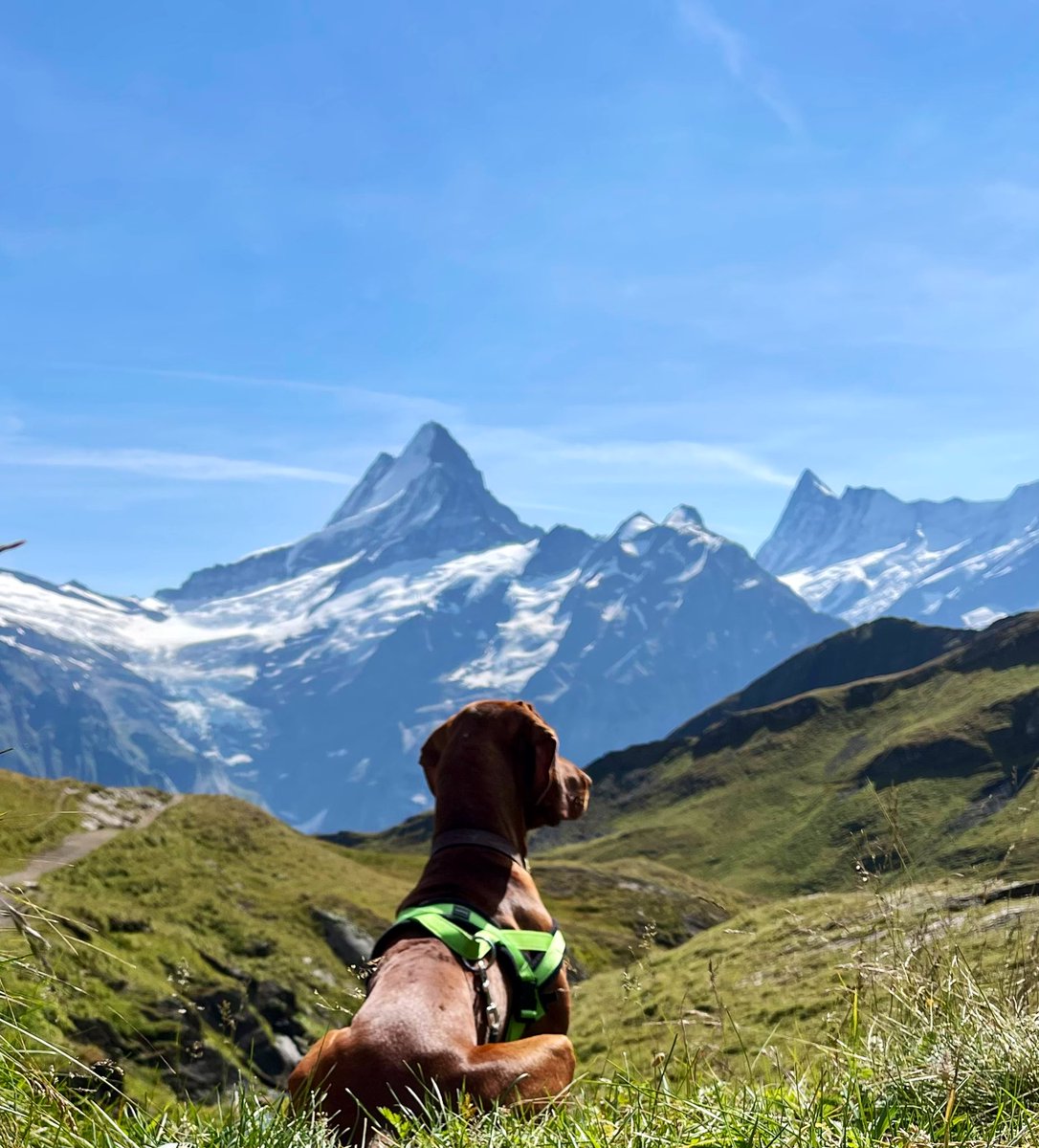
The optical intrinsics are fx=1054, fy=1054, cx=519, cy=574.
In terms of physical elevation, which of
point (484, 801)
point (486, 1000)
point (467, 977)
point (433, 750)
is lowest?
point (486, 1000)

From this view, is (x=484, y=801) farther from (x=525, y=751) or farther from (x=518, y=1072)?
(x=518, y=1072)

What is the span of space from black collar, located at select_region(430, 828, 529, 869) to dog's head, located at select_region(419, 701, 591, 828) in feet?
1.17

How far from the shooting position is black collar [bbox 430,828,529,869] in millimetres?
7031

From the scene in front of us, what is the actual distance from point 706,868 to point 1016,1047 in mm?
157694

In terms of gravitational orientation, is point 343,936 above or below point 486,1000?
below

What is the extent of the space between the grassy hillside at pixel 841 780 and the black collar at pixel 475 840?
11426cm

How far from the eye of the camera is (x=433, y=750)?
8086mm

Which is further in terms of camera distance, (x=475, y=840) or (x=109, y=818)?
(x=109, y=818)

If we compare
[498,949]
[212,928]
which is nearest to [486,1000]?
[498,949]

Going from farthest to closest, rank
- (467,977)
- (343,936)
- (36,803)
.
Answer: (36,803), (343,936), (467,977)

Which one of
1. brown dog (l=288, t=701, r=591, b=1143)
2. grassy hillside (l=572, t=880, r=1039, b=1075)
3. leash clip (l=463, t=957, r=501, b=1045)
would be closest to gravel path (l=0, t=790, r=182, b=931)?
grassy hillside (l=572, t=880, r=1039, b=1075)

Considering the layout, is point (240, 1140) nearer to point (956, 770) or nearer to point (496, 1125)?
point (496, 1125)

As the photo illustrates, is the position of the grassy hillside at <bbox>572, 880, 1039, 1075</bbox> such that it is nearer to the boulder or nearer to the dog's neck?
the dog's neck

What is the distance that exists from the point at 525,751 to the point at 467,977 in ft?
7.01
